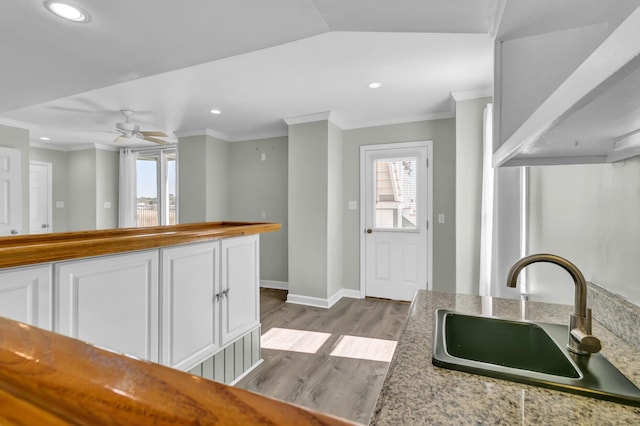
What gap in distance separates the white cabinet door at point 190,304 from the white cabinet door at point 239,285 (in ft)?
0.22

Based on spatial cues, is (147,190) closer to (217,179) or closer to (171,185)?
(171,185)

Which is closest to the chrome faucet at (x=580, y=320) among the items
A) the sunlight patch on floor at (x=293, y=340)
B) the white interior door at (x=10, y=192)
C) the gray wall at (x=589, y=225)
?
the gray wall at (x=589, y=225)

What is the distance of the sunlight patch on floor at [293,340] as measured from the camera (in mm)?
2648

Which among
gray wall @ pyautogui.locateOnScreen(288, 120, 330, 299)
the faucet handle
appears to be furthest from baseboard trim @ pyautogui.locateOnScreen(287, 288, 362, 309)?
the faucet handle

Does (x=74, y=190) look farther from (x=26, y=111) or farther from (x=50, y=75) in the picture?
(x=50, y=75)

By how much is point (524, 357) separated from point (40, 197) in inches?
288

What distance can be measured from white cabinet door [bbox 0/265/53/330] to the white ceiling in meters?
1.27

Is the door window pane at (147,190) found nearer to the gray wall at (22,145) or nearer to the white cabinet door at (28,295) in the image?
the gray wall at (22,145)

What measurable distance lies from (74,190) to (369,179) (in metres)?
5.51

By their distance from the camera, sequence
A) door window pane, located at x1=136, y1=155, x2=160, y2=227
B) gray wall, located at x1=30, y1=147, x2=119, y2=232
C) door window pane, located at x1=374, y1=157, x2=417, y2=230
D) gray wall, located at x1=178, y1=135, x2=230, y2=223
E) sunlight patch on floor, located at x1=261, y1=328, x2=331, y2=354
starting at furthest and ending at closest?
gray wall, located at x1=30, y1=147, x2=119, y2=232, door window pane, located at x1=136, y1=155, x2=160, y2=227, gray wall, located at x1=178, y1=135, x2=230, y2=223, door window pane, located at x1=374, y1=157, x2=417, y2=230, sunlight patch on floor, located at x1=261, y1=328, x2=331, y2=354

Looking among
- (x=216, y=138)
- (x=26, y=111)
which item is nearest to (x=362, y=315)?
(x=216, y=138)

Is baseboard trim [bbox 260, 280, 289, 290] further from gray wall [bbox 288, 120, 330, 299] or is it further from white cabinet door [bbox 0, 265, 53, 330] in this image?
white cabinet door [bbox 0, 265, 53, 330]

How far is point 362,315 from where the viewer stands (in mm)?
3475

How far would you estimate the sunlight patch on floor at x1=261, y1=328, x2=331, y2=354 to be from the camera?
265cm
